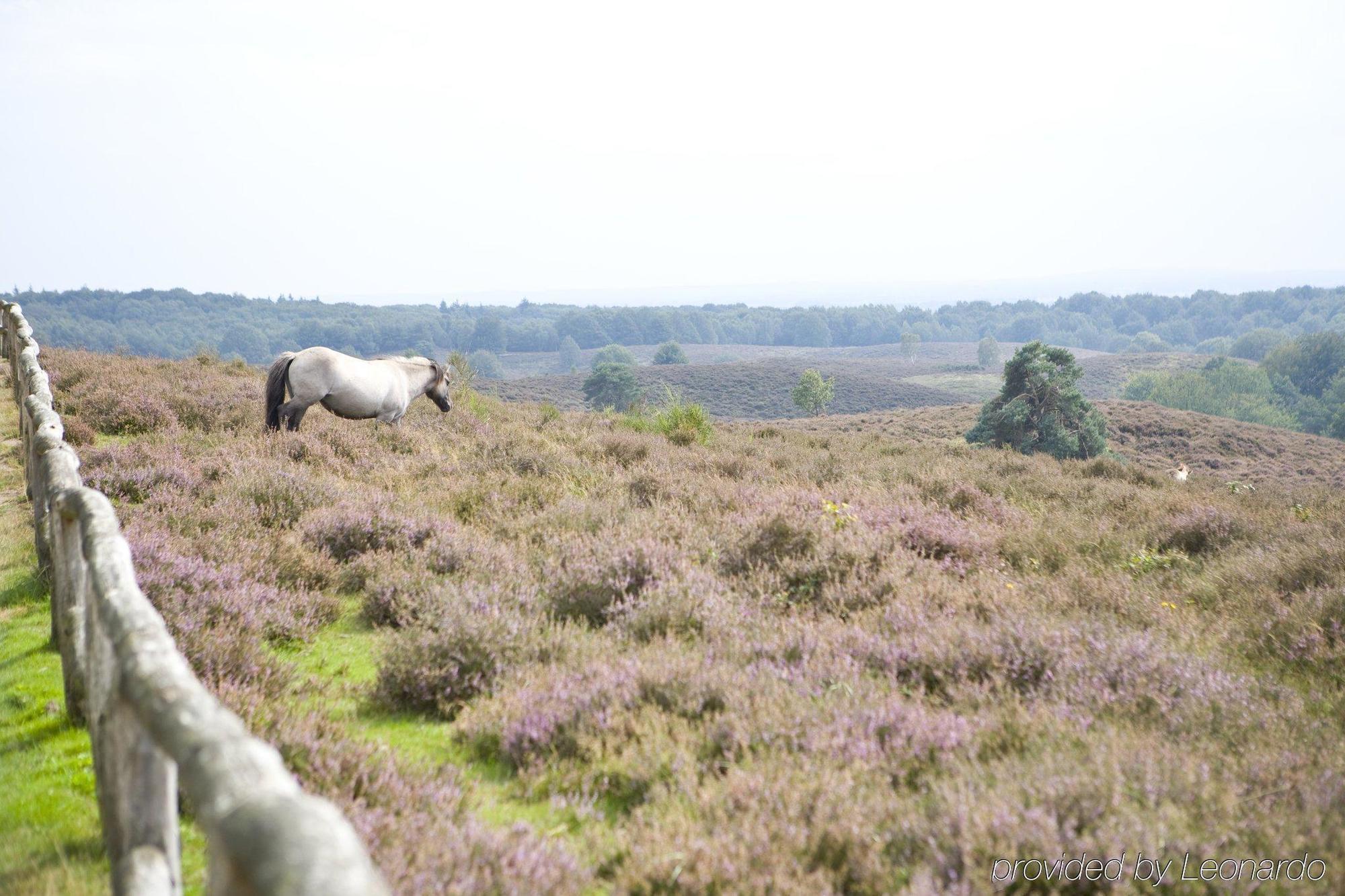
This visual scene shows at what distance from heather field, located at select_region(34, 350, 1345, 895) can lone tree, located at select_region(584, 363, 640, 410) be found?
89.5m

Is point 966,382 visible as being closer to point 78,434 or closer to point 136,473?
point 78,434

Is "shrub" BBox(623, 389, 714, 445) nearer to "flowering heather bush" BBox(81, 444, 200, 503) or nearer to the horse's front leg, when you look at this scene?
the horse's front leg

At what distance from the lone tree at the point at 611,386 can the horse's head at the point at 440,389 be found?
83649mm

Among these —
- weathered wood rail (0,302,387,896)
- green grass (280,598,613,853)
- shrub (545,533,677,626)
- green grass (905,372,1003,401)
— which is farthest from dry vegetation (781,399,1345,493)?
green grass (905,372,1003,401)

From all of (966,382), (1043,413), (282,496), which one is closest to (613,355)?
(966,382)

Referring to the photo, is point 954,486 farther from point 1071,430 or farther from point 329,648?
point 1071,430

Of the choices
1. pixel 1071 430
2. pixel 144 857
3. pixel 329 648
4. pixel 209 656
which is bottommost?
pixel 1071 430

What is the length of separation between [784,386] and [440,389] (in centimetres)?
9271

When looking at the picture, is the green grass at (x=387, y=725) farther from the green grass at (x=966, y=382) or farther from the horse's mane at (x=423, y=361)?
the green grass at (x=966, y=382)

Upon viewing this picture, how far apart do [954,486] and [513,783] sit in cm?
714

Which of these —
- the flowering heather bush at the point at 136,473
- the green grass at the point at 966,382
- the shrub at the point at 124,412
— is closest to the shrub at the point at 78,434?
the shrub at the point at 124,412

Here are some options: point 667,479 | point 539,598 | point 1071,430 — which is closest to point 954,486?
point 667,479

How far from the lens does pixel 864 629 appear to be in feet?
14.2

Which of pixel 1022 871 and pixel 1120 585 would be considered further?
pixel 1120 585
